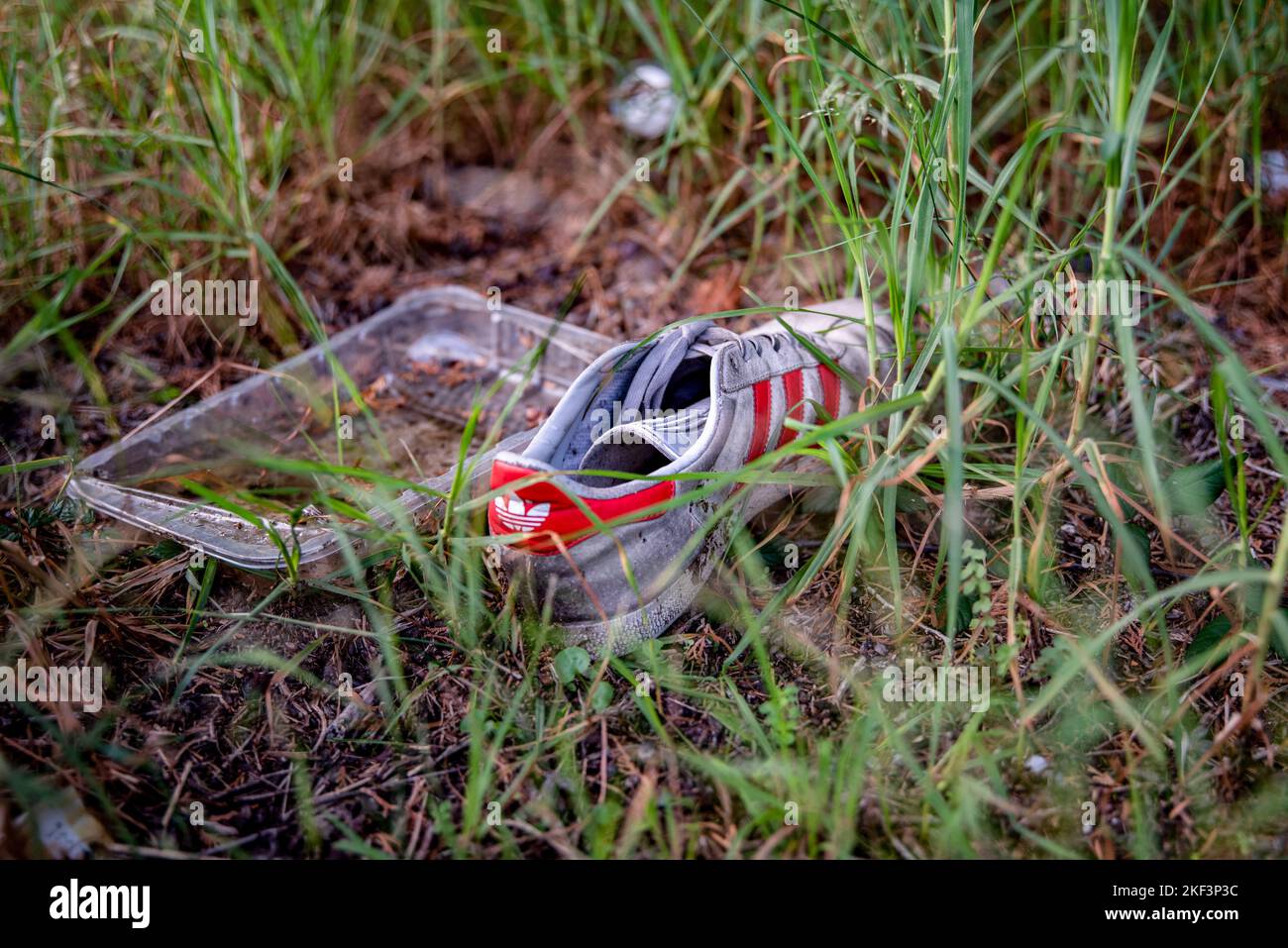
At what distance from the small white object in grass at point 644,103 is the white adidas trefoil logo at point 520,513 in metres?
1.49

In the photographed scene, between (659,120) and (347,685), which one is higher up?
(659,120)

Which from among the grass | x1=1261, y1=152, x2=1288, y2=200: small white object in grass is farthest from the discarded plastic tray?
x1=1261, y1=152, x2=1288, y2=200: small white object in grass

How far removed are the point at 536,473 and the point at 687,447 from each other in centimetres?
28

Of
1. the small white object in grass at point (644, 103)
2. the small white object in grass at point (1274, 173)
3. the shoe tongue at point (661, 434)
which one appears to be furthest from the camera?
the small white object in grass at point (644, 103)

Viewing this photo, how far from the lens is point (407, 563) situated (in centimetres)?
146

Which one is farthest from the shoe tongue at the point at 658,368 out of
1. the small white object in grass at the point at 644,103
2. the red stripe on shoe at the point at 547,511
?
the small white object in grass at the point at 644,103

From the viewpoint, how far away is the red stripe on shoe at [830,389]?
1642 millimetres

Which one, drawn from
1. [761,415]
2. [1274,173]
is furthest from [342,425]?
[1274,173]

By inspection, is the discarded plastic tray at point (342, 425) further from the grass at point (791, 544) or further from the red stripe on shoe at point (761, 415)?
the red stripe on shoe at point (761, 415)

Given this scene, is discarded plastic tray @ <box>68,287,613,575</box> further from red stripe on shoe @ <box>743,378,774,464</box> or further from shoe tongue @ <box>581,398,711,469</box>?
red stripe on shoe @ <box>743,378,774,464</box>

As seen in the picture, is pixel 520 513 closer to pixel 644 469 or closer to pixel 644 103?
pixel 644 469

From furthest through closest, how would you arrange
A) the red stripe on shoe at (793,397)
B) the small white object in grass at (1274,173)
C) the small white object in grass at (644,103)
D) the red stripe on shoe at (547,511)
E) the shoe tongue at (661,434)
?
1. the small white object in grass at (644,103)
2. the small white object in grass at (1274,173)
3. the red stripe on shoe at (793,397)
4. the shoe tongue at (661,434)
5. the red stripe on shoe at (547,511)
